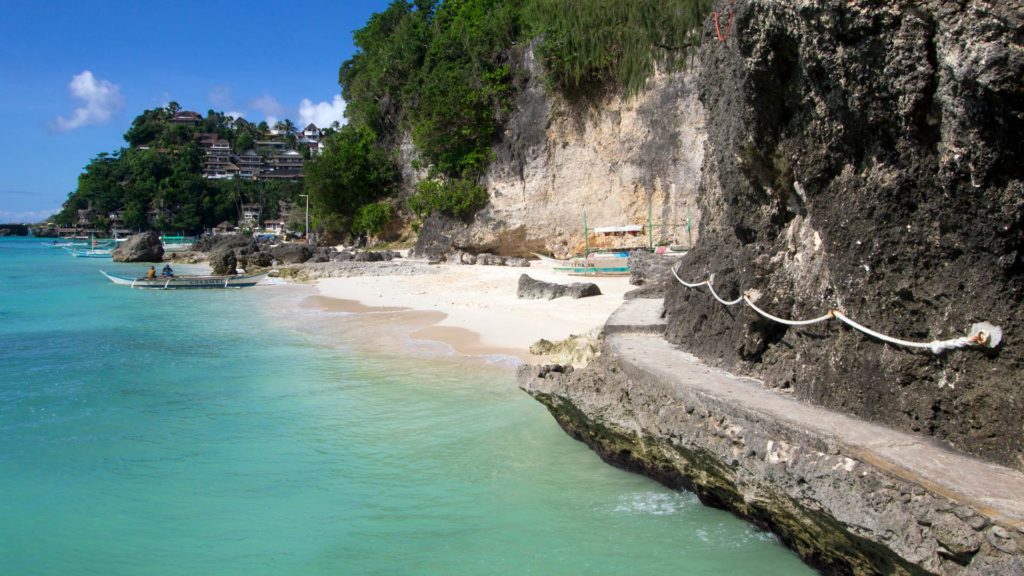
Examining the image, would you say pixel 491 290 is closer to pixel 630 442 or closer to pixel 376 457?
pixel 376 457

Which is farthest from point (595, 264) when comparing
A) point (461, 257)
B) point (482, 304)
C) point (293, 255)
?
point (293, 255)

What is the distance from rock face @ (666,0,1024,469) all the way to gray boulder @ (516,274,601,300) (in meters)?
10.7

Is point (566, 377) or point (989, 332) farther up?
point (989, 332)

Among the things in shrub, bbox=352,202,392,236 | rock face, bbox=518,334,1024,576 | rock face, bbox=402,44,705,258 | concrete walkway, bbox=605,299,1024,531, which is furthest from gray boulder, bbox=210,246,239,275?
concrete walkway, bbox=605,299,1024,531

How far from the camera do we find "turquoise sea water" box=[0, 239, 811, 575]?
4.88 meters

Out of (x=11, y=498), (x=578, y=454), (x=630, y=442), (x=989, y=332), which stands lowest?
(x=11, y=498)

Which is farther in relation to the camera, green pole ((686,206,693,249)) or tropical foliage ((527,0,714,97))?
green pole ((686,206,693,249))

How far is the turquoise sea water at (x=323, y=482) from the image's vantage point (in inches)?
192

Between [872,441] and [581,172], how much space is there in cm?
2484

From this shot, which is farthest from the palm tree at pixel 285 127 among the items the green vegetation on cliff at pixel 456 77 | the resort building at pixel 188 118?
the green vegetation on cliff at pixel 456 77

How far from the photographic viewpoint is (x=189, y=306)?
2059 cm

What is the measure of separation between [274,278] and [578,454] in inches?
952

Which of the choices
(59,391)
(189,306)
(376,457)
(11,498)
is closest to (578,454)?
(376,457)

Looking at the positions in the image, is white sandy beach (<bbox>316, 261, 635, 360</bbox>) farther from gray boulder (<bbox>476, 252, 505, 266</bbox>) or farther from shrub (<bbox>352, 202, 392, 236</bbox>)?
shrub (<bbox>352, 202, 392, 236</bbox>)
